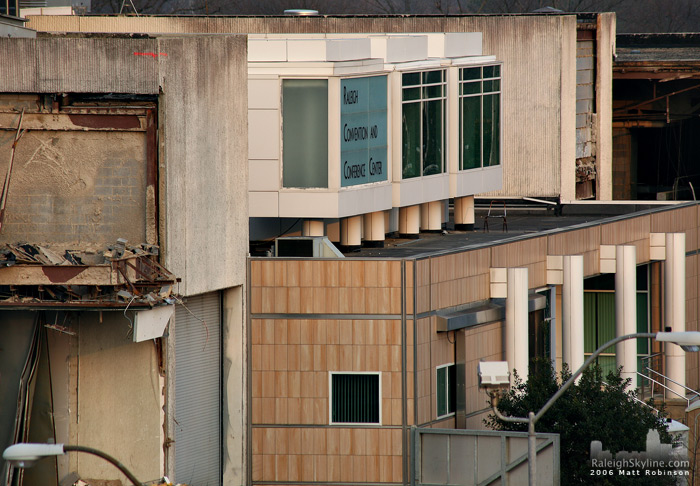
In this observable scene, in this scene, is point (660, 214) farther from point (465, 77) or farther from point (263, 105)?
point (263, 105)

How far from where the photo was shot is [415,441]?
107 feet

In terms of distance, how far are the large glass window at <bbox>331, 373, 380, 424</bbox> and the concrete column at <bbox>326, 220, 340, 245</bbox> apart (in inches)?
218

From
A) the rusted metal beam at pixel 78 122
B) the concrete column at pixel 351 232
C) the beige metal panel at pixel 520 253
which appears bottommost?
the beige metal panel at pixel 520 253

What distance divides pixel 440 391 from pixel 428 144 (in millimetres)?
8395

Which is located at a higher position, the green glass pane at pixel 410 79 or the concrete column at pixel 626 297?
the green glass pane at pixel 410 79

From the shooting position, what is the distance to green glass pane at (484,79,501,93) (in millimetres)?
42781

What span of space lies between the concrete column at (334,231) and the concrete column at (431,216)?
4769 millimetres

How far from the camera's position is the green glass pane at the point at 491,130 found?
43.0 m

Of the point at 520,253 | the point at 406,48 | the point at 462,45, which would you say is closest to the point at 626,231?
the point at 520,253

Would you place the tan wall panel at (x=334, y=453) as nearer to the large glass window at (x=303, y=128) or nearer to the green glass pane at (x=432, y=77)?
the large glass window at (x=303, y=128)

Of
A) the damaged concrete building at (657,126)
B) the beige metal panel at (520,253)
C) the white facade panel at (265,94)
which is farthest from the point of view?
the damaged concrete building at (657,126)

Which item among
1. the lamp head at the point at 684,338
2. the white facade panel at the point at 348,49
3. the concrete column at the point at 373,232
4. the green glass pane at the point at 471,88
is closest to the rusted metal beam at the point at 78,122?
the white facade panel at the point at 348,49

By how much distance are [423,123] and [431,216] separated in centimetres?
332

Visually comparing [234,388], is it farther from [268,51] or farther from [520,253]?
[520,253]
